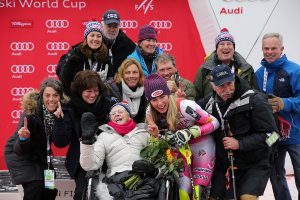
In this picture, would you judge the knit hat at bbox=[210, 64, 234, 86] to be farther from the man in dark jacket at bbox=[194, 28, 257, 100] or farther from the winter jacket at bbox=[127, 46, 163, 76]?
the winter jacket at bbox=[127, 46, 163, 76]

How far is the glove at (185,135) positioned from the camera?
5.01 m

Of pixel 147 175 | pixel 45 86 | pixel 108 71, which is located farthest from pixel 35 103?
pixel 147 175

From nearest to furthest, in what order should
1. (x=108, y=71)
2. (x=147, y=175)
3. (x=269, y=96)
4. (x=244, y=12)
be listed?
(x=147, y=175)
(x=269, y=96)
(x=108, y=71)
(x=244, y=12)

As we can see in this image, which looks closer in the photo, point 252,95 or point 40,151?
point 252,95

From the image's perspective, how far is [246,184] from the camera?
5121 millimetres

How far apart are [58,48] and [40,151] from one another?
2977 millimetres

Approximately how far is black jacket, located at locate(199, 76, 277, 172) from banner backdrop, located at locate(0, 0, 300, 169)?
3221mm

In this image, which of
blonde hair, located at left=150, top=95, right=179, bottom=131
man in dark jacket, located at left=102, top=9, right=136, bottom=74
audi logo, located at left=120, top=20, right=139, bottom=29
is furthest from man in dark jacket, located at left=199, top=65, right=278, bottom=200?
audi logo, located at left=120, top=20, right=139, bottom=29

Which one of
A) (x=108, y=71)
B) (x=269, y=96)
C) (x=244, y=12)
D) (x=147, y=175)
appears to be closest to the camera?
(x=147, y=175)

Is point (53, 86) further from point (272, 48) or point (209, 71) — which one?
point (272, 48)

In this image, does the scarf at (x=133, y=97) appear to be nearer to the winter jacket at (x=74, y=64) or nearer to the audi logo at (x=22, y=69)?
the winter jacket at (x=74, y=64)

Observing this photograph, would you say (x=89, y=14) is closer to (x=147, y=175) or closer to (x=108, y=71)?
(x=108, y=71)

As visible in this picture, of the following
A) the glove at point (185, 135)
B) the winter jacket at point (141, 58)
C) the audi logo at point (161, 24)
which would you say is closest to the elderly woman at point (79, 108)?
the winter jacket at point (141, 58)

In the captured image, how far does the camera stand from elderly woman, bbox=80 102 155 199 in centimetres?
519
